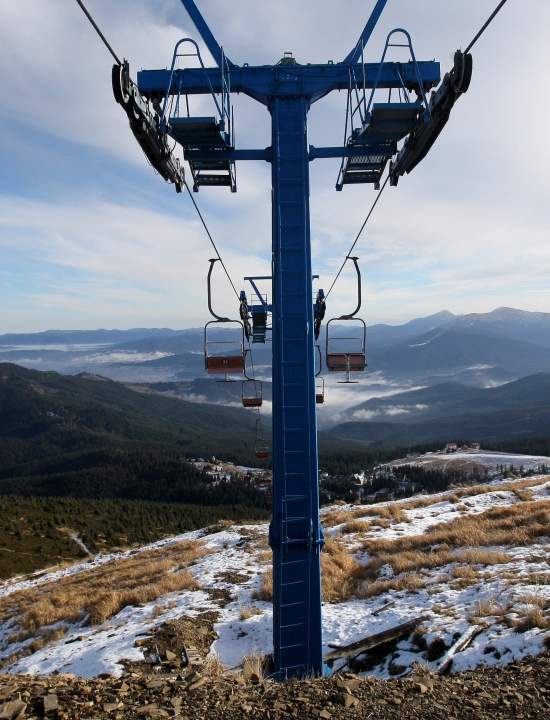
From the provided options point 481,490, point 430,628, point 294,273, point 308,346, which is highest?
point 294,273

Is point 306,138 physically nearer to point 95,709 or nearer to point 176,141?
point 176,141

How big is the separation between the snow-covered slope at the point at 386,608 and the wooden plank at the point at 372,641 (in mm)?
261

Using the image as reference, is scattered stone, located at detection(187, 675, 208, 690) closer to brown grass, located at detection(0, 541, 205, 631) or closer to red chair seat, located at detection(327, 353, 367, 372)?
red chair seat, located at detection(327, 353, 367, 372)

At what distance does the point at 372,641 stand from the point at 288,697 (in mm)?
3572

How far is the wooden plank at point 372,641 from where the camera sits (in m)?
9.40

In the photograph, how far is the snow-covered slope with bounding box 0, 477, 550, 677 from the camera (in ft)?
28.5

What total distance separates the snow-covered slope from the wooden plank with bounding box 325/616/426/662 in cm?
26

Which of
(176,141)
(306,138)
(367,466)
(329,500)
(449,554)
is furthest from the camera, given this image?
(367,466)

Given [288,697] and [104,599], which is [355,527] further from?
[288,697]

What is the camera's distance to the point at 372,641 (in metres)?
9.46

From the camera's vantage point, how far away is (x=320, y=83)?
31.3 feet

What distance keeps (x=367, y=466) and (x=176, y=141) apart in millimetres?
168399

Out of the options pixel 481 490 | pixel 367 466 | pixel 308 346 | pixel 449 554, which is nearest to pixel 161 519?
pixel 481 490

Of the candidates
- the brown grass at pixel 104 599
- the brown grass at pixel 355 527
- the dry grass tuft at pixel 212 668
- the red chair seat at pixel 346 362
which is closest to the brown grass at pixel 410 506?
the brown grass at pixel 355 527
